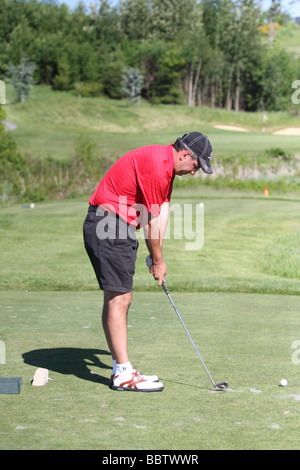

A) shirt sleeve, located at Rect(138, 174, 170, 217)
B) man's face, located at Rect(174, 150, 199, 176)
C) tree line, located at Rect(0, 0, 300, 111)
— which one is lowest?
shirt sleeve, located at Rect(138, 174, 170, 217)

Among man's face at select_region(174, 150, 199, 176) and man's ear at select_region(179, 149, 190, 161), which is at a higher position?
man's ear at select_region(179, 149, 190, 161)

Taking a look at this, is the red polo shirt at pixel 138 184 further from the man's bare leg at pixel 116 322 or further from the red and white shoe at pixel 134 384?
the red and white shoe at pixel 134 384

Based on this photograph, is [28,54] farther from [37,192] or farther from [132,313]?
[132,313]

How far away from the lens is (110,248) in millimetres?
4344

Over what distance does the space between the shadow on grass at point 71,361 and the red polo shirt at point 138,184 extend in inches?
41.4

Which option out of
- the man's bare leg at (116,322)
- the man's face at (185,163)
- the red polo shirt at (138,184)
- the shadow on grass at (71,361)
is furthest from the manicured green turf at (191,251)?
the man's face at (185,163)

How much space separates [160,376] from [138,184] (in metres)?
1.26

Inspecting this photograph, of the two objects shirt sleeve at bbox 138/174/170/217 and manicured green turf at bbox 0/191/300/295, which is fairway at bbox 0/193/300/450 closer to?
manicured green turf at bbox 0/191/300/295

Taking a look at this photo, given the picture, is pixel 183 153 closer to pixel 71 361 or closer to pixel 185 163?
pixel 185 163

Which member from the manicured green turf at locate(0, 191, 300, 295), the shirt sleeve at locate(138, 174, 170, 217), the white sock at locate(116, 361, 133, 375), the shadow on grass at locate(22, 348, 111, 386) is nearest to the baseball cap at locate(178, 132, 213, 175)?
the shirt sleeve at locate(138, 174, 170, 217)

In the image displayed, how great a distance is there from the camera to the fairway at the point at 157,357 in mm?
3213

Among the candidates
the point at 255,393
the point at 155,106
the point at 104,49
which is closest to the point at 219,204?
the point at 255,393

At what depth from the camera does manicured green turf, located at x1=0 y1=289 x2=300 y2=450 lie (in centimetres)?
315

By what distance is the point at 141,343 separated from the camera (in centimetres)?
552
